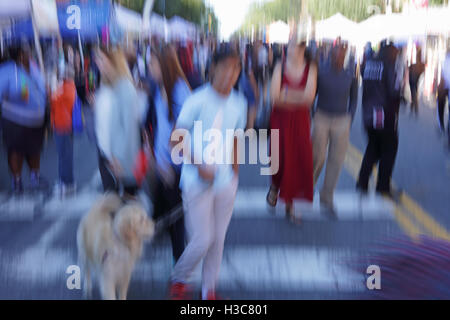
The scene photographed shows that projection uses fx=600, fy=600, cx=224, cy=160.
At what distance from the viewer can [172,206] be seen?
3.63 meters

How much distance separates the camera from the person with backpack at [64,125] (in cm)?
522

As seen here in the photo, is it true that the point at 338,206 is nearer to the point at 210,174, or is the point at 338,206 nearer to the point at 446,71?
the point at 446,71

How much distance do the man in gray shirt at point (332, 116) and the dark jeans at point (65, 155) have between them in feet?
7.48

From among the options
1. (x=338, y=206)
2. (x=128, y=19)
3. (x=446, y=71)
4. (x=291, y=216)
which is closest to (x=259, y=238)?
(x=291, y=216)

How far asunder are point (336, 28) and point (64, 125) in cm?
293

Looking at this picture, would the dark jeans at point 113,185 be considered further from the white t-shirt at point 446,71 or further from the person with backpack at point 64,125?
the white t-shirt at point 446,71

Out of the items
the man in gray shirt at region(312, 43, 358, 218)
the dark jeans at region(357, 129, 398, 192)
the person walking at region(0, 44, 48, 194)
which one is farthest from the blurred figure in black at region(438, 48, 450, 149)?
the person walking at region(0, 44, 48, 194)

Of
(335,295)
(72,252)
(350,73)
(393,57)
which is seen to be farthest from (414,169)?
(72,252)

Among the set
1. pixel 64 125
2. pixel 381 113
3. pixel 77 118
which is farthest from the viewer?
pixel 77 118

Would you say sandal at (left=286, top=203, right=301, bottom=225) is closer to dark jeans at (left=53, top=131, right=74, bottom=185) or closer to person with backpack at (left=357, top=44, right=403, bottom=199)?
person with backpack at (left=357, top=44, right=403, bottom=199)

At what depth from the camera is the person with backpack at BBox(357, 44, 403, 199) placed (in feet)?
17.0

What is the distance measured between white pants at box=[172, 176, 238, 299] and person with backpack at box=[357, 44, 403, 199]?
2467 mm

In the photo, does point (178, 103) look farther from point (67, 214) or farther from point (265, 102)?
point (265, 102)

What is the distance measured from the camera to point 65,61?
17.2 feet
